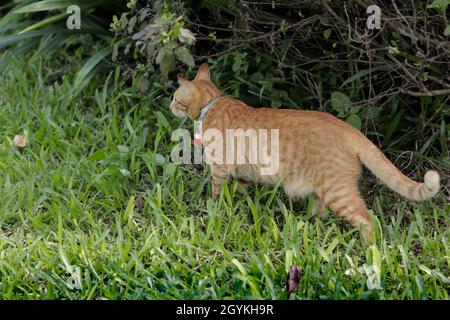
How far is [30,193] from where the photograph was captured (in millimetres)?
4391

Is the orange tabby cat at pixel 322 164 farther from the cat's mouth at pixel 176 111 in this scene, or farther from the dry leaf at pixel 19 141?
the dry leaf at pixel 19 141

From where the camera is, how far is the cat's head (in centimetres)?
441

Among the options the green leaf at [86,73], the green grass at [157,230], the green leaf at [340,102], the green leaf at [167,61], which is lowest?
the green grass at [157,230]

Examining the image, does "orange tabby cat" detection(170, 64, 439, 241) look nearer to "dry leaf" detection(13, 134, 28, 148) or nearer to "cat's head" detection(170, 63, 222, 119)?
"cat's head" detection(170, 63, 222, 119)

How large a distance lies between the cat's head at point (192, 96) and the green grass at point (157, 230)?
1.04ft

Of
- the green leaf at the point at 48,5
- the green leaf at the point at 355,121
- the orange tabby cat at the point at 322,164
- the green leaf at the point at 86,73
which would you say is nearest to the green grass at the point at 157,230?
the orange tabby cat at the point at 322,164

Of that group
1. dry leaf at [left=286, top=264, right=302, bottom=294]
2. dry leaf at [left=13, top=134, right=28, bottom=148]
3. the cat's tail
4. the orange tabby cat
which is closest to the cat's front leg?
the orange tabby cat

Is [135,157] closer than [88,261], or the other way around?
[88,261]

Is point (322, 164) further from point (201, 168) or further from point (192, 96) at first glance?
point (201, 168)

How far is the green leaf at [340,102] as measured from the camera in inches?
180

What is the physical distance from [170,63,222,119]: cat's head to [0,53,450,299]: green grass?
32 cm
